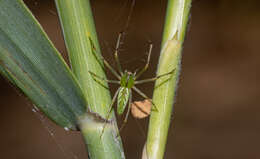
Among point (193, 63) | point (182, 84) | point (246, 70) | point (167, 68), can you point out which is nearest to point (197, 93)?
point (182, 84)

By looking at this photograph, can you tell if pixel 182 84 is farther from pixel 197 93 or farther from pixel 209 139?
pixel 209 139

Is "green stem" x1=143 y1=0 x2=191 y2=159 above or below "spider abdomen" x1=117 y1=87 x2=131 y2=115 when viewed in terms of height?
above

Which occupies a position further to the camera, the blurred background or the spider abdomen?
the blurred background

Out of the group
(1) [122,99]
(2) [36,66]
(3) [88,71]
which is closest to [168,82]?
(3) [88,71]

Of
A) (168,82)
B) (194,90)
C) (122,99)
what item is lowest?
(194,90)

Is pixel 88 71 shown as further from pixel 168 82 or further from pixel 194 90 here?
pixel 194 90

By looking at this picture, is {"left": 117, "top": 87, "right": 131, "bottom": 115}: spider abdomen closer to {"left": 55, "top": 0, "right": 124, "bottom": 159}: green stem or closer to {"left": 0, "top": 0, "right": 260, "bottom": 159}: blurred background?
{"left": 55, "top": 0, "right": 124, "bottom": 159}: green stem

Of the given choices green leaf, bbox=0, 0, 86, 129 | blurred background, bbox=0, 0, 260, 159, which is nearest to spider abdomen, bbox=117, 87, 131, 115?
green leaf, bbox=0, 0, 86, 129
